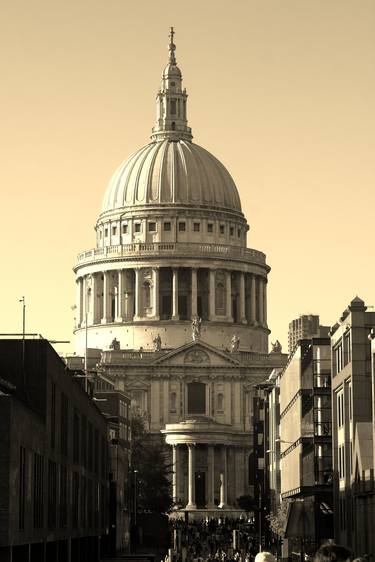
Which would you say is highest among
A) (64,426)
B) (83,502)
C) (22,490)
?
(64,426)

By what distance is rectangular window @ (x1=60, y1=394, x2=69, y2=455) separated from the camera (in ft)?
211

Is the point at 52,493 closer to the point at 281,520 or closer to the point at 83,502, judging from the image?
the point at 83,502

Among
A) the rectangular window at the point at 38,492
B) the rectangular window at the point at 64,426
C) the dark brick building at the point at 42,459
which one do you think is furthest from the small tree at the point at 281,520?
the rectangular window at the point at 38,492

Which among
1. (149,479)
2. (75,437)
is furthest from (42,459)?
(149,479)

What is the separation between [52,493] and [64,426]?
5141 mm

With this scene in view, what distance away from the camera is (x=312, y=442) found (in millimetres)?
92625

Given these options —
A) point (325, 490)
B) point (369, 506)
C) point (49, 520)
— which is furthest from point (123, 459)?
point (49, 520)

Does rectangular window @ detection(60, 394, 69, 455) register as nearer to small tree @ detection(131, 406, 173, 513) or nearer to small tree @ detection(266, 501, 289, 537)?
small tree @ detection(266, 501, 289, 537)

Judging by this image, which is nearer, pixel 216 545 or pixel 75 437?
pixel 75 437

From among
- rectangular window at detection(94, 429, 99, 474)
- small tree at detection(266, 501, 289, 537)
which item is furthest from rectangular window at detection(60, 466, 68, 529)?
small tree at detection(266, 501, 289, 537)

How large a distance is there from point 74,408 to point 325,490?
72.5ft

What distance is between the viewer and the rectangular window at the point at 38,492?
53.7 meters

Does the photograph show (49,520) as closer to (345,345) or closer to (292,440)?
(345,345)

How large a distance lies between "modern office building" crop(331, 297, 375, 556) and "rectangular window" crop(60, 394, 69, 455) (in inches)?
411
